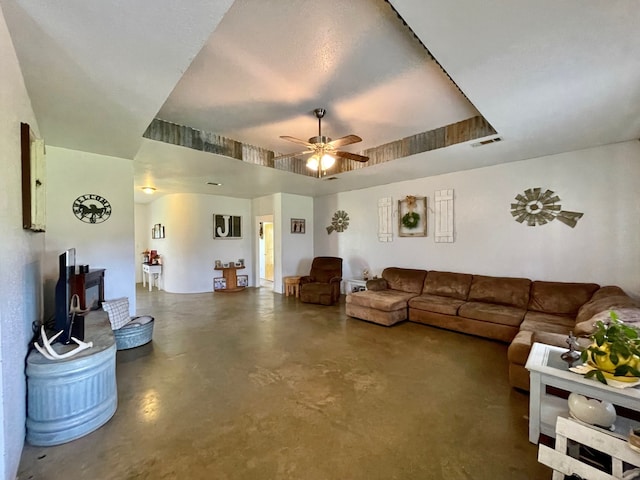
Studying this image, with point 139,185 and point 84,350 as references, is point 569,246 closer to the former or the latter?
point 84,350

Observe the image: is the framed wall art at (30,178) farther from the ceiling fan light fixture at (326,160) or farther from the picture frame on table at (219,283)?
the picture frame on table at (219,283)

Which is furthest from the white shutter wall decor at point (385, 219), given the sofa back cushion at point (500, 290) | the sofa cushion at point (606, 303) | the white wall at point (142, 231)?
the white wall at point (142, 231)

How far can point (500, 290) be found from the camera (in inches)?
167

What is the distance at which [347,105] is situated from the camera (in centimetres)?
298

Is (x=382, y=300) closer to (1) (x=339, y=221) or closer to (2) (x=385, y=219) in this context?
(2) (x=385, y=219)

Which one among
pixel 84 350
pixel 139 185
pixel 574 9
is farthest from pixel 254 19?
pixel 139 185

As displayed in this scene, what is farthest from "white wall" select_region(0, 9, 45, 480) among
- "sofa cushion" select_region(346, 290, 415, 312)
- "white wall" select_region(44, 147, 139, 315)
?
"sofa cushion" select_region(346, 290, 415, 312)

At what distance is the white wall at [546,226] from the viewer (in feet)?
11.6

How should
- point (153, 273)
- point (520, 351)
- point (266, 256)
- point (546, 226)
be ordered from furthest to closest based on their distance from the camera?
point (266, 256)
point (153, 273)
point (546, 226)
point (520, 351)

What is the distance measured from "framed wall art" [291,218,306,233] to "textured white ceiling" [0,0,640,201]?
3680 millimetres

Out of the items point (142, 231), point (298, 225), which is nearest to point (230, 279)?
point (298, 225)

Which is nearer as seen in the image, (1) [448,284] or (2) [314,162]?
(2) [314,162]

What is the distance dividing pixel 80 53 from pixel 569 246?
565 centimetres

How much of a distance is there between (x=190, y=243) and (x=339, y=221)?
13.0 ft
